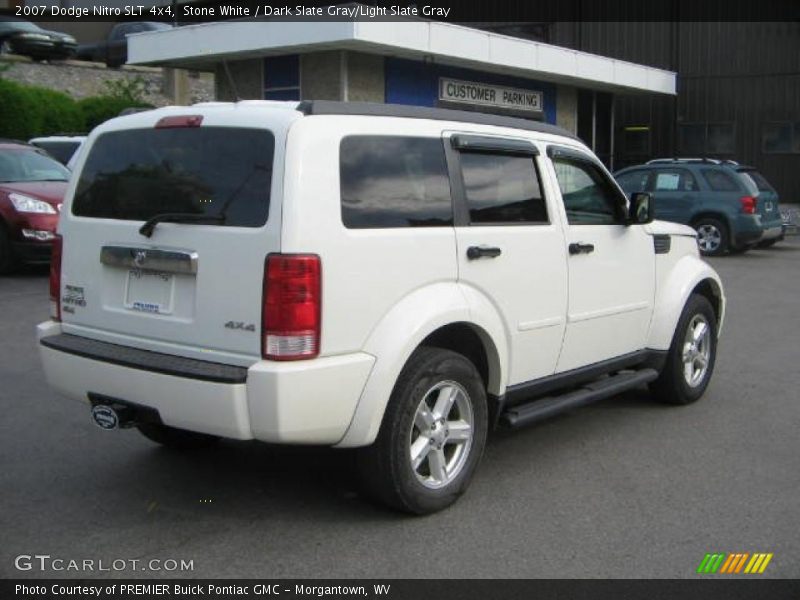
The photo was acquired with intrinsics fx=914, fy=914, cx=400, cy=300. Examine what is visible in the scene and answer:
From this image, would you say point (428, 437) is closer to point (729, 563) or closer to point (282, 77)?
point (729, 563)

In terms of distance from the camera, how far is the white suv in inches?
149

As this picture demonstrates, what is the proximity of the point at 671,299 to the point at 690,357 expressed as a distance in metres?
0.58

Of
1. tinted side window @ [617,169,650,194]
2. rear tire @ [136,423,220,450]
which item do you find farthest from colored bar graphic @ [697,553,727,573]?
tinted side window @ [617,169,650,194]

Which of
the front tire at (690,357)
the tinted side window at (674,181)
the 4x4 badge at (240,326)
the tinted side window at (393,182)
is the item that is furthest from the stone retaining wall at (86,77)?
the 4x4 badge at (240,326)

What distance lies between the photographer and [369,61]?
1703 cm

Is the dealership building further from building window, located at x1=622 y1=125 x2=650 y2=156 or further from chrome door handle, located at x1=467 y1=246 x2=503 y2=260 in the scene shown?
chrome door handle, located at x1=467 y1=246 x2=503 y2=260

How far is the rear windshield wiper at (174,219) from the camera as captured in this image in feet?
13.0

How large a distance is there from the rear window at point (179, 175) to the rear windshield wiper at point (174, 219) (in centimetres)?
2

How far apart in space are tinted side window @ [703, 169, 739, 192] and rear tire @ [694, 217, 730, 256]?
0.58 metres

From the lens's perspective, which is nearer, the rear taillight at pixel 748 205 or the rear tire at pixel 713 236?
the rear taillight at pixel 748 205

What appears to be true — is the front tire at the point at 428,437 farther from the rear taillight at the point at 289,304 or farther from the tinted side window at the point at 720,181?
the tinted side window at the point at 720,181

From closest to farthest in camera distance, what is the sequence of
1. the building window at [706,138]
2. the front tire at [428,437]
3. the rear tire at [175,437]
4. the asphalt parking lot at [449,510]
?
the asphalt parking lot at [449,510] < the front tire at [428,437] < the rear tire at [175,437] < the building window at [706,138]

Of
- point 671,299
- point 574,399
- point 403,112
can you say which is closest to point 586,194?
point 671,299
